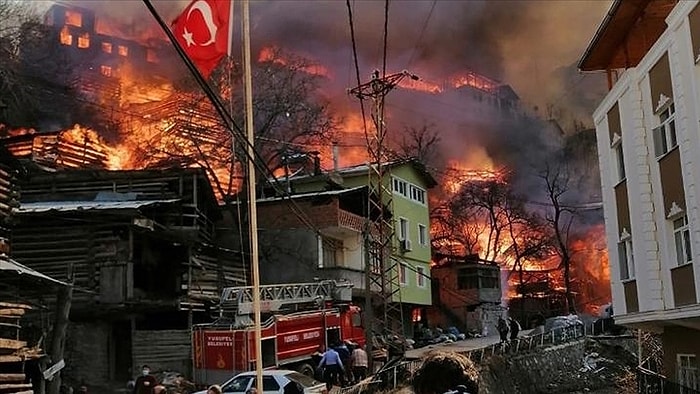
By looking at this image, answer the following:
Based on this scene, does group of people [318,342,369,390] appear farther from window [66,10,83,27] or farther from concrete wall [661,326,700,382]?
window [66,10,83,27]

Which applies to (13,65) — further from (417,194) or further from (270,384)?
(270,384)

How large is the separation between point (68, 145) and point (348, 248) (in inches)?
961

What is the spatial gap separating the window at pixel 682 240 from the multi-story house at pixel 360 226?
52.3 feet

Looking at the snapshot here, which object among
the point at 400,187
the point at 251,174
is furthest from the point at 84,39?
the point at 251,174

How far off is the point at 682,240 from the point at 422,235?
30.7m

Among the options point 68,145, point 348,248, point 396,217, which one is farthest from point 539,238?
point 68,145

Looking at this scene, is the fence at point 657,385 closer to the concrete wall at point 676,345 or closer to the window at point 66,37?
the concrete wall at point 676,345

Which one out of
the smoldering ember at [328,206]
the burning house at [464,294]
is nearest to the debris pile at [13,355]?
the smoldering ember at [328,206]

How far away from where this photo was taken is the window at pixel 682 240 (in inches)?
585

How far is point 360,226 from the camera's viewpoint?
36906 mm

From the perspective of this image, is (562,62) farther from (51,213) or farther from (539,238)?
(51,213)

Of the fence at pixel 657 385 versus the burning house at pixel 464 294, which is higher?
the burning house at pixel 464 294

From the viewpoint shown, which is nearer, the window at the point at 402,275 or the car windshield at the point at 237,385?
the car windshield at the point at 237,385

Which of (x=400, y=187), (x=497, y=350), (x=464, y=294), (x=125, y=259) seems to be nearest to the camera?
(x=497, y=350)
